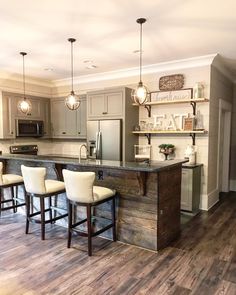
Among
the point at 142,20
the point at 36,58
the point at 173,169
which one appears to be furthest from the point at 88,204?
the point at 36,58

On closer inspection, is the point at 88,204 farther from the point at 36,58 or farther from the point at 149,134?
the point at 36,58

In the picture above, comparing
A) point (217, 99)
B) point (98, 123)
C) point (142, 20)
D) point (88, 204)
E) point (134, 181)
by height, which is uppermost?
point (142, 20)

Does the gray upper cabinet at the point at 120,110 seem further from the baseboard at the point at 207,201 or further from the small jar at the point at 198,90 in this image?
the baseboard at the point at 207,201

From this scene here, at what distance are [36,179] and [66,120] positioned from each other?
328 cm

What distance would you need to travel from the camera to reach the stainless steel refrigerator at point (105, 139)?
491 cm

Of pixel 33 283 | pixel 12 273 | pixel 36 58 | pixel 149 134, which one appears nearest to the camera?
pixel 33 283

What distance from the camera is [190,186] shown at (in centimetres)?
421

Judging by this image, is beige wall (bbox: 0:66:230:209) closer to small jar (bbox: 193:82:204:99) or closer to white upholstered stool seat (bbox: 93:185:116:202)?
small jar (bbox: 193:82:204:99)

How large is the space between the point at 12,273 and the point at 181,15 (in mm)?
3364

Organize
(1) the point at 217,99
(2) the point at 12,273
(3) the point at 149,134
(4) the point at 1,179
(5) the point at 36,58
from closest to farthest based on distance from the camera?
(2) the point at 12,273
(4) the point at 1,179
(5) the point at 36,58
(1) the point at 217,99
(3) the point at 149,134

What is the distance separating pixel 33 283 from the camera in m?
2.36

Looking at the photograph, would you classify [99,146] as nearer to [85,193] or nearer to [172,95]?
[172,95]

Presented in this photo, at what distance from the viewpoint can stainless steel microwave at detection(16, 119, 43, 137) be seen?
5684 millimetres

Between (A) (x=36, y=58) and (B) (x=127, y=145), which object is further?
(B) (x=127, y=145)
